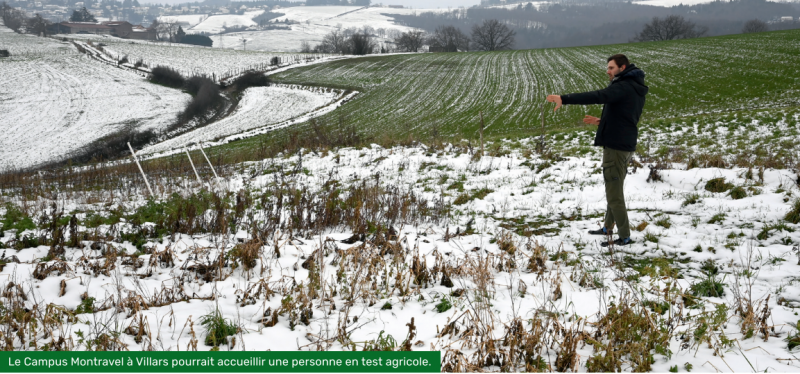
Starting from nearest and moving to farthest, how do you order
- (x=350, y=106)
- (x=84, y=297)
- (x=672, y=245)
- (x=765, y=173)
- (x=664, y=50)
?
(x=84, y=297), (x=672, y=245), (x=765, y=173), (x=350, y=106), (x=664, y=50)

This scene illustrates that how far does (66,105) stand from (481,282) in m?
59.2

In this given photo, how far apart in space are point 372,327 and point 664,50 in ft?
221

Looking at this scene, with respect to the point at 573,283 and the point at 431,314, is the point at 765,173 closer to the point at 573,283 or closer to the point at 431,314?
the point at 573,283

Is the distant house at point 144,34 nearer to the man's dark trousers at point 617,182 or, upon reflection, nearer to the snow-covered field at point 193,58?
the snow-covered field at point 193,58

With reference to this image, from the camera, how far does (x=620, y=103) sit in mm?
5430

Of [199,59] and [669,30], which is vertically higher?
[669,30]

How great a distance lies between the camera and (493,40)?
106188mm

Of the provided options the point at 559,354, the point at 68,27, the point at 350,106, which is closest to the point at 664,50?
the point at 350,106

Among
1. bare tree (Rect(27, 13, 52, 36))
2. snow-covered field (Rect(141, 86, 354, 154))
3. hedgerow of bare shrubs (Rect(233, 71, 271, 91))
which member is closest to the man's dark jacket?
snow-covered field (Rect(141, 86, 354, 154))

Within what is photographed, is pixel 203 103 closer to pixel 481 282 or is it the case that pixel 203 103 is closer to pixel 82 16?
pixel 481 282

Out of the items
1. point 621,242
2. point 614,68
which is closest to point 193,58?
point 614,68

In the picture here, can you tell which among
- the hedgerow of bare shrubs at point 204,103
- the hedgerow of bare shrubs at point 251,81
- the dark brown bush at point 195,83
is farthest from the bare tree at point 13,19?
the hedgerow of bare shrubs at point 204,103
